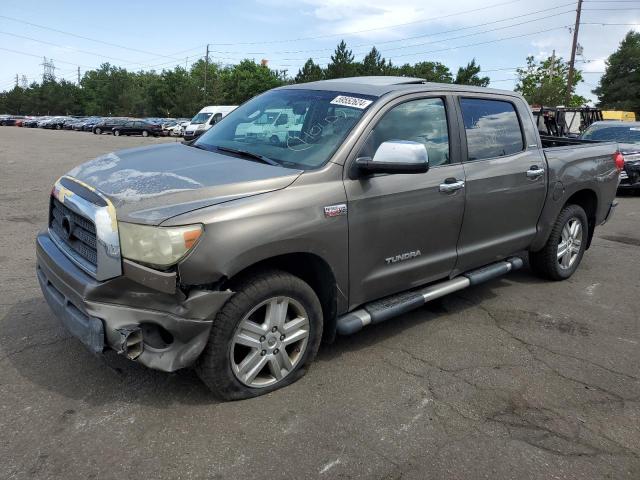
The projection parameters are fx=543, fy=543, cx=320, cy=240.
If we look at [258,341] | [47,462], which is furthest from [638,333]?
[47,462]

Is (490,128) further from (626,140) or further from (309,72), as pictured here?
(309,72)

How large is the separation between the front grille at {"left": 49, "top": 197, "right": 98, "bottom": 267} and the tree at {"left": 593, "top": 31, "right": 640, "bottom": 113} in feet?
244

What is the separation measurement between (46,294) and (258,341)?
139cm

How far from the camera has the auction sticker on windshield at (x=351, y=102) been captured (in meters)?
3.64

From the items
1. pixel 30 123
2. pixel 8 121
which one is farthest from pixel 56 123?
pixel 8 121

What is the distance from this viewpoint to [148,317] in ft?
9.05

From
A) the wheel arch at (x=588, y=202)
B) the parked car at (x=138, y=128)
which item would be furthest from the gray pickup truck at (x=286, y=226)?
the parked car at (x=138, y=128)

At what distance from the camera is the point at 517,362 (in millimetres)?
3852

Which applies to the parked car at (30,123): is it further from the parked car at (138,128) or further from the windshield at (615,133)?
the windshield at (615,133)

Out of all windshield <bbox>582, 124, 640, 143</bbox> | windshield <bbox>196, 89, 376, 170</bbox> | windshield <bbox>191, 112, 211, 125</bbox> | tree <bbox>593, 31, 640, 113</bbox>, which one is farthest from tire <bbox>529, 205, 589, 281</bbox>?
tree <bbox>593, 31, 640, 113</bbox>

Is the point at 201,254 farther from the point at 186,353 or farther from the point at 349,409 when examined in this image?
the point at 349,409

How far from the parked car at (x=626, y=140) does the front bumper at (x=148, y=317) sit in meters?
11.1

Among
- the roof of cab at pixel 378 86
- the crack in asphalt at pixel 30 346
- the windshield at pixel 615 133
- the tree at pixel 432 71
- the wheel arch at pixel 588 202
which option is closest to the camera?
the crack in asphalt at pixel 30 346

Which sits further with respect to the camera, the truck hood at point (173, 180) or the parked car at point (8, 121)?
the parked car at point (8, 121)
